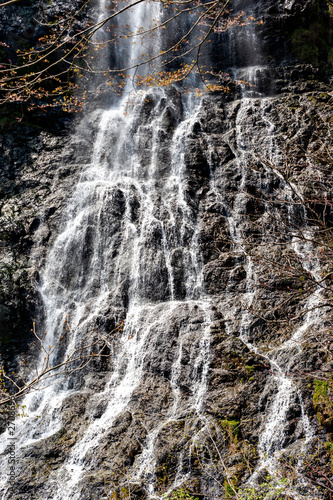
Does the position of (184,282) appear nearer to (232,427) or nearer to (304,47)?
(232,427)

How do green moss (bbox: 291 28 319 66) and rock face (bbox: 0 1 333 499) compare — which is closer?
rock face (bbox: 0 1 333 499)

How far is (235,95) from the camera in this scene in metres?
14.9

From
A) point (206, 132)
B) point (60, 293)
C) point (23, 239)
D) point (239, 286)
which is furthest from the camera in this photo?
point (206, 132)

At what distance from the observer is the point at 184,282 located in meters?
10.6

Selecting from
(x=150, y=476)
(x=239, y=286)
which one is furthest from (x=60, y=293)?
(x=150, y=476)

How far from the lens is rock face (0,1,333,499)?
6949 mm

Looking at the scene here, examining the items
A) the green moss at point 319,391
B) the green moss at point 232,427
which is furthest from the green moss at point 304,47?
the green moss at point 232,427

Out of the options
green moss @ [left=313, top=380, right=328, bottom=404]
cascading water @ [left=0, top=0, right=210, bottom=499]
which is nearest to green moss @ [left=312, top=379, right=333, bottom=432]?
green moss @ [left=313, top=380, right=328, bottom=404]

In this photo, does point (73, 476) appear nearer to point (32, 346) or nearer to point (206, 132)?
point (32, 346)

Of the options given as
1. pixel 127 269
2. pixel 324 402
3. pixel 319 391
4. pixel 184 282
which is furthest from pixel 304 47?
pixel 324 402

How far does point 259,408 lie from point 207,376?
1259mm

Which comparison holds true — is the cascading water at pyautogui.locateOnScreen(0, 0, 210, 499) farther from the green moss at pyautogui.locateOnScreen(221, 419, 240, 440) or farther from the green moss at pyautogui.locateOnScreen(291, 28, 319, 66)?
the green moss at pyautogui.locateOnScreen(291, 28, 319, 66)

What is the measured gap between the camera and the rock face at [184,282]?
22.8 feet

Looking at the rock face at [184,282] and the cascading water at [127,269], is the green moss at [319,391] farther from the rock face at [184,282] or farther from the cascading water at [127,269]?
the cascading water at [127,269]
